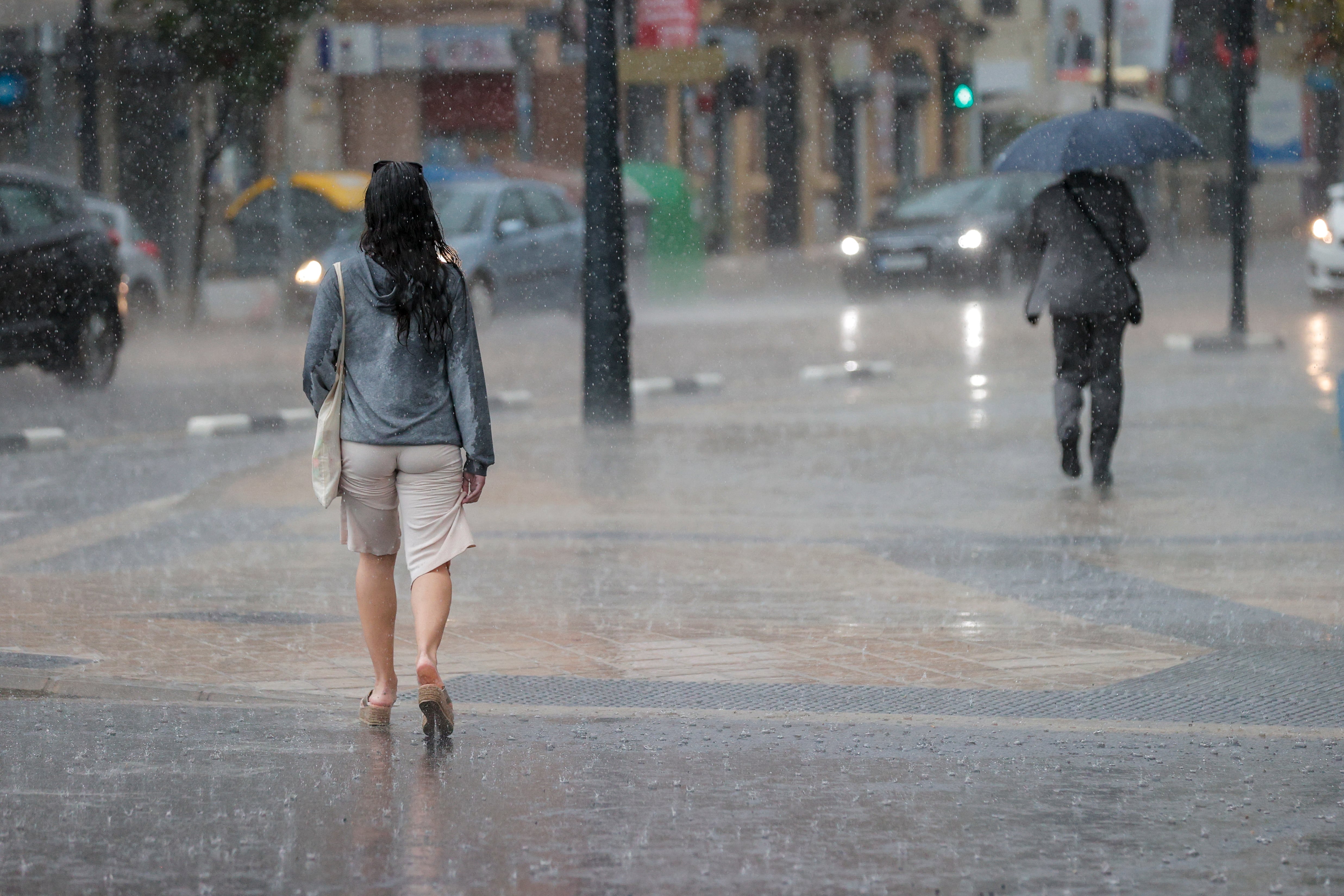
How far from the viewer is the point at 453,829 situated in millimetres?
5426

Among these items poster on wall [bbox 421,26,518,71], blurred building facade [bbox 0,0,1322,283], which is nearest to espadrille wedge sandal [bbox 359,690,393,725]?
blurred building facade [bbox 0,0,1322,283]

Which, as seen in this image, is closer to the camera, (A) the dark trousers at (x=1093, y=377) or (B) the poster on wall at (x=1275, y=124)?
(A) the dark trousers at (x=1093, y=377)

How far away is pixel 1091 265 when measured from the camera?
11633mm

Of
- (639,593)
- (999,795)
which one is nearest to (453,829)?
(999,795)

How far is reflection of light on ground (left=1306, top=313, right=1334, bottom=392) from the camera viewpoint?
17.8 m

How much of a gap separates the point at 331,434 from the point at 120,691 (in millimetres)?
1107

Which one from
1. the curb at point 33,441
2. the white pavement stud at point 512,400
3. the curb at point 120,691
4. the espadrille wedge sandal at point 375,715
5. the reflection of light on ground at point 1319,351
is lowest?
the reflection of light on ground at point 1319,351

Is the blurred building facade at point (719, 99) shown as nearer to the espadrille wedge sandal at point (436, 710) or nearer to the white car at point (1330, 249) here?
the white car at point (1330, 249)

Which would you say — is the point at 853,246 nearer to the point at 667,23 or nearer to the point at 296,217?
the point at 296,217

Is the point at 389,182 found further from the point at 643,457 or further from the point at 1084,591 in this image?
the point at 643,457

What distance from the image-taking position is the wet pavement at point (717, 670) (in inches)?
207

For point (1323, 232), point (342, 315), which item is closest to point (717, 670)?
point (342, 315)

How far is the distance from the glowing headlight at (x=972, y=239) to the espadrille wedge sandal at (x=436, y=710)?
77.5ft

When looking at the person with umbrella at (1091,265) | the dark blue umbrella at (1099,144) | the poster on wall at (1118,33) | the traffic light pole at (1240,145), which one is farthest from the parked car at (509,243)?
the person with umbrella at (1091,265)
